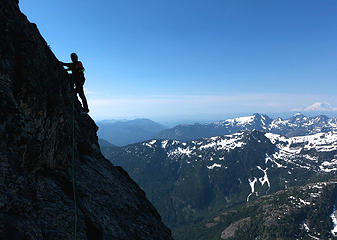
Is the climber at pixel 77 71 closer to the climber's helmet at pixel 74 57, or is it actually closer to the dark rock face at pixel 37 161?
the climber's helmet at pixel 74 57

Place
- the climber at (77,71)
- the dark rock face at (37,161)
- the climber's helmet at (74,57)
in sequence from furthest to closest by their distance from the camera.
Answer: the climber at (77,71) < the climber's helmet at (74,57) < the dark rock face at (37,161)

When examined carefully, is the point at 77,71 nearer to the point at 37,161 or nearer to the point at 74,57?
the point at 74,57

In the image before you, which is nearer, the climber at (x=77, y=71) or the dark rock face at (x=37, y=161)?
the dark rock face at (x=37, y=161)

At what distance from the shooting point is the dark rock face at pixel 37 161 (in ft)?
29.1

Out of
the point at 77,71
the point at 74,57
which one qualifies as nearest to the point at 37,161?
the point at 77,71

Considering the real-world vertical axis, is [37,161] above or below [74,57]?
below

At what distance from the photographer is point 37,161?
1192cm

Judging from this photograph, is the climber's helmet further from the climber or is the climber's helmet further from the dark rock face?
the dark rock face

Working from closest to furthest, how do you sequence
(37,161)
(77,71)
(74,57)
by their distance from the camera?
(37,161) < (74,57) < (77,71)

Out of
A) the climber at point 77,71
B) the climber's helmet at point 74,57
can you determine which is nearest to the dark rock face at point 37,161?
the climber at point 77,71

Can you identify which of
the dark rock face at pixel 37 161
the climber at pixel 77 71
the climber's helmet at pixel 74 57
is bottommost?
the dark rock face at pixel 37 161

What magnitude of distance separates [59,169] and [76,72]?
825cm

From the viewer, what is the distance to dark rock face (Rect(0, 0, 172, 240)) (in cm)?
888

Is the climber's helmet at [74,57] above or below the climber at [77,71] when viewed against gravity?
above
